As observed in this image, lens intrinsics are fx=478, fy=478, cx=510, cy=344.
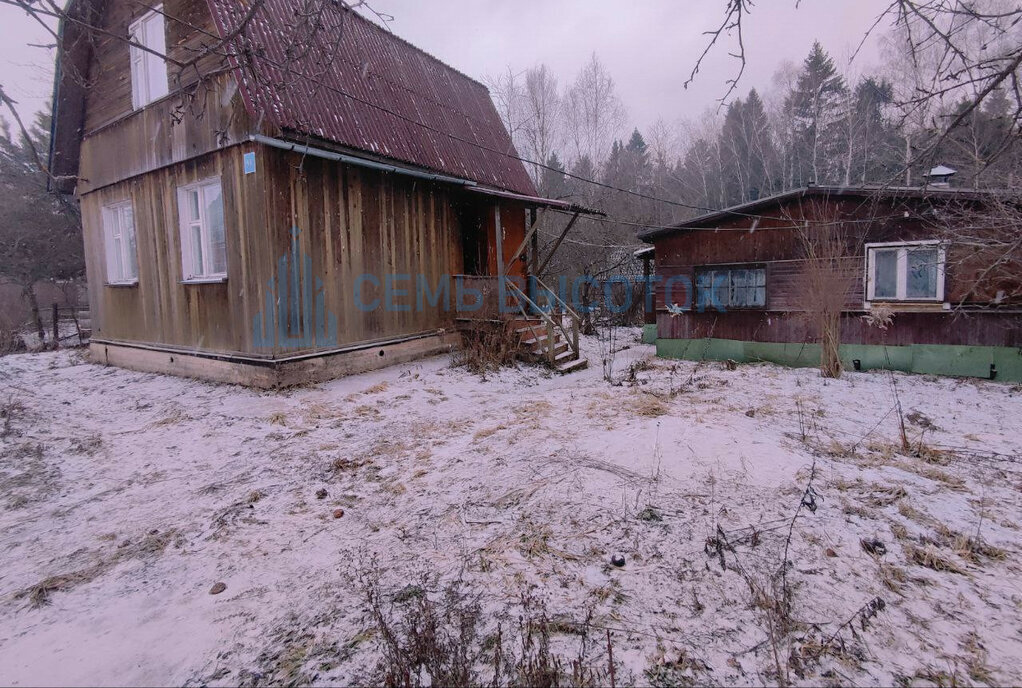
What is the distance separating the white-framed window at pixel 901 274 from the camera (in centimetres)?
985

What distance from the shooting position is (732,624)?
243 cm

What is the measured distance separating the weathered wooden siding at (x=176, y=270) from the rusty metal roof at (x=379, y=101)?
4.12 ft

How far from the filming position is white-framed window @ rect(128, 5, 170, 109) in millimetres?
8664

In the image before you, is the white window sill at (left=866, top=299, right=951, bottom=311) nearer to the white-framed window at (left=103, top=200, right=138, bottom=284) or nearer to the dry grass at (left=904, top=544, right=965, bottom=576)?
the dry grass at (left=904, top=544, right=965, bottom=576)

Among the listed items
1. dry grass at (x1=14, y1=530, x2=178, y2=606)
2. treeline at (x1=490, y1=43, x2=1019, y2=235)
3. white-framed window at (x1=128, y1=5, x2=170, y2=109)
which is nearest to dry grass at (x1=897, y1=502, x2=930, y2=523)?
dry grass at (x1=14, y1=530, x2=178, y2=606)

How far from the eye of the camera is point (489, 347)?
10227 mm

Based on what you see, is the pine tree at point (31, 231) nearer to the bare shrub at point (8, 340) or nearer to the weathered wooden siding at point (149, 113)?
the bare shrub at point (8, 340)

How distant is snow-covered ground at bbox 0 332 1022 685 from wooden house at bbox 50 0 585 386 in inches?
93.7

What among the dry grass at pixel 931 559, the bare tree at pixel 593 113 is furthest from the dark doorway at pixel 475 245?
the bare tree at pixel 593 113

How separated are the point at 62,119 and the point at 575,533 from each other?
13811 mm

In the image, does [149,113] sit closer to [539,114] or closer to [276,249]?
[276,249]

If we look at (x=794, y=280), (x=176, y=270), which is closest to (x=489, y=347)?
(x=176, y=270)

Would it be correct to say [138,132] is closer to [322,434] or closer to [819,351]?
[322,434]

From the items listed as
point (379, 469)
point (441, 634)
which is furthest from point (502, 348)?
point (441, 634)
